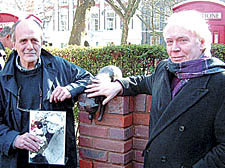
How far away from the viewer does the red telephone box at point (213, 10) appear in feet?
21.6

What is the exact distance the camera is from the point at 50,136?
90.0 inches

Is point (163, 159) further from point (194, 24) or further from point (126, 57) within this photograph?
point (126, 57)

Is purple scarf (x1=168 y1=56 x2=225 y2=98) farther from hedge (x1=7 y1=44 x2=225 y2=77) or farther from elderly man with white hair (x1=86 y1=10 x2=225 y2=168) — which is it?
hedge (x1=7 y1=44 x2=225 y2=77)

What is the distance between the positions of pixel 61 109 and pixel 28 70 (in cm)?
43

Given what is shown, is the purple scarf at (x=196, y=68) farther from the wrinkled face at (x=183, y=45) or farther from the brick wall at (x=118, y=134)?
the brick wall at (x=118, y=134)

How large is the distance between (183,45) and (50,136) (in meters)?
1.21

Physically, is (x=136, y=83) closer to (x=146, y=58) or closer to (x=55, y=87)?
(x=55, y=87)

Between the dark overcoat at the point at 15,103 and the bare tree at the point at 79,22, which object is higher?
the bare tree at the point at 79,22

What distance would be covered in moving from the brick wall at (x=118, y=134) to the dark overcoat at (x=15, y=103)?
160 mm

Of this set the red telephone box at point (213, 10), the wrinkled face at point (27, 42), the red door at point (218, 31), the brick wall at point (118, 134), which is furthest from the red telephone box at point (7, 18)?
the brick wall at point (118, 134)

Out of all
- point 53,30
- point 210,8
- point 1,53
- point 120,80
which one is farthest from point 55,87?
point 53,30

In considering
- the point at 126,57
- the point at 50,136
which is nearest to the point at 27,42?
the point at 50,136

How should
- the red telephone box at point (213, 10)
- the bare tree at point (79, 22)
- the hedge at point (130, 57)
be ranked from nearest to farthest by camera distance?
the hedge at point (130, 57), the red telephone box at point (213, 10), the bare tree at point (79, 22)

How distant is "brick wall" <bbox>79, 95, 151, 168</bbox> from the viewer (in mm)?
2402
